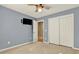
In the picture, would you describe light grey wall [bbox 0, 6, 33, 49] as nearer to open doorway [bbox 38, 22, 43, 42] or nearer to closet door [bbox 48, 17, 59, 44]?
open doorway [bbox 38, 22, 43, 42]

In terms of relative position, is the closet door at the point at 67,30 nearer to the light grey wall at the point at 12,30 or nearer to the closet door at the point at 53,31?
the closet door at the point at 53,31

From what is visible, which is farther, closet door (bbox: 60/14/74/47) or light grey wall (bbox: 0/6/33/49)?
light grey wall (bbox: 0/6/33/49)

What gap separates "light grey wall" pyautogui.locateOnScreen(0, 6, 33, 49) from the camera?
107 inches

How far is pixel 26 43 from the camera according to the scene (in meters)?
2.96

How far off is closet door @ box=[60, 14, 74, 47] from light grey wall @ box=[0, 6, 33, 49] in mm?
945

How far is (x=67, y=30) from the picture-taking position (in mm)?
2506

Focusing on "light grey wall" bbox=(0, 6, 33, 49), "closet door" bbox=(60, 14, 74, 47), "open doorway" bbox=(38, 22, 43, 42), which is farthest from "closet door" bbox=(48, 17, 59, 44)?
"light grey wall" bbox=(0, 6, 33, 49)

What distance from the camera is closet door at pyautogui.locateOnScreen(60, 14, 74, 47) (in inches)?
96.3

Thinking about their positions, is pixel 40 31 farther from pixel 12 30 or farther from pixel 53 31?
pixel 12 30

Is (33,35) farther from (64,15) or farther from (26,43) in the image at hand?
(64,15)

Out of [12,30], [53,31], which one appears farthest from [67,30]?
[12,30]

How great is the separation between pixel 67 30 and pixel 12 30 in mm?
1614
